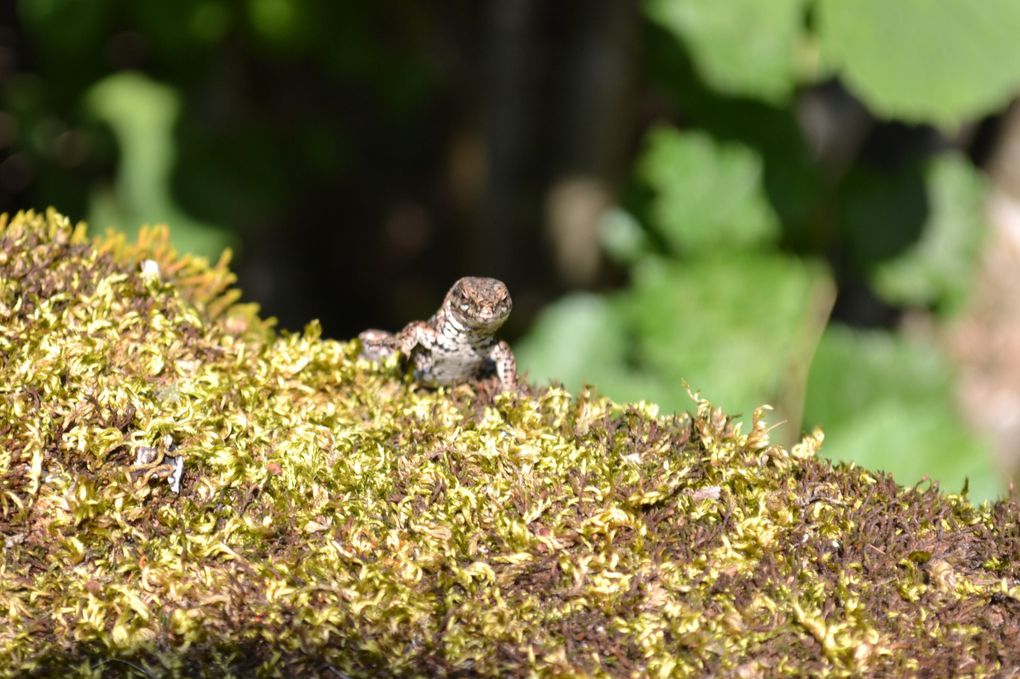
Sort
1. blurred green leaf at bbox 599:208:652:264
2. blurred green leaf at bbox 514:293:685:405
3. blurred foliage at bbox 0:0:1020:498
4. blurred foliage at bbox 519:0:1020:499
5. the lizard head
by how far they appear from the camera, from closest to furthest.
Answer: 1. the lizard head
2. blurred foliage at bbox 0:0:1020:498
3. blurred foliage at bbox 519:0:1020:499
4. blurred green leaf at bbox 599:208:652:264
5. blurred green leaf at bbox 514:293:685:405

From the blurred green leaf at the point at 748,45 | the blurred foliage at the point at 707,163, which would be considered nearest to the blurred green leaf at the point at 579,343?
the blurred foliage at the point at 707,163

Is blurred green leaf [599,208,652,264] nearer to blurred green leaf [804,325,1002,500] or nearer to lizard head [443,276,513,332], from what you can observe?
blurred green leaf [804,325,1002,500]

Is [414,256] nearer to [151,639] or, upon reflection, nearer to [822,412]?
[822,412]

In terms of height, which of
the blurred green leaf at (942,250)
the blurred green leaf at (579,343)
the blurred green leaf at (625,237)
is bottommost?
the blurred green leaf at (579,343)

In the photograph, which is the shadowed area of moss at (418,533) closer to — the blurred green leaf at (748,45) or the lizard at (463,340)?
the lizard at (463,340)

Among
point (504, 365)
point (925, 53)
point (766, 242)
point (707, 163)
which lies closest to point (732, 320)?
point (766, 242)

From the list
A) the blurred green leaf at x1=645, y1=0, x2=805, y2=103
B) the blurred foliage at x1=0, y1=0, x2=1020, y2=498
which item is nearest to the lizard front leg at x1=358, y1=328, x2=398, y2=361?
the blurred foliage at x1=0, y1=0, x2=1020, y2=498

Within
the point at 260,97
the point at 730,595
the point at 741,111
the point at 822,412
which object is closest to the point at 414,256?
the point at 260,97

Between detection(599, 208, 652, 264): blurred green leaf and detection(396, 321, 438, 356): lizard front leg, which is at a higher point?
detection(599, 208, 652, 264): blurred green leaf
